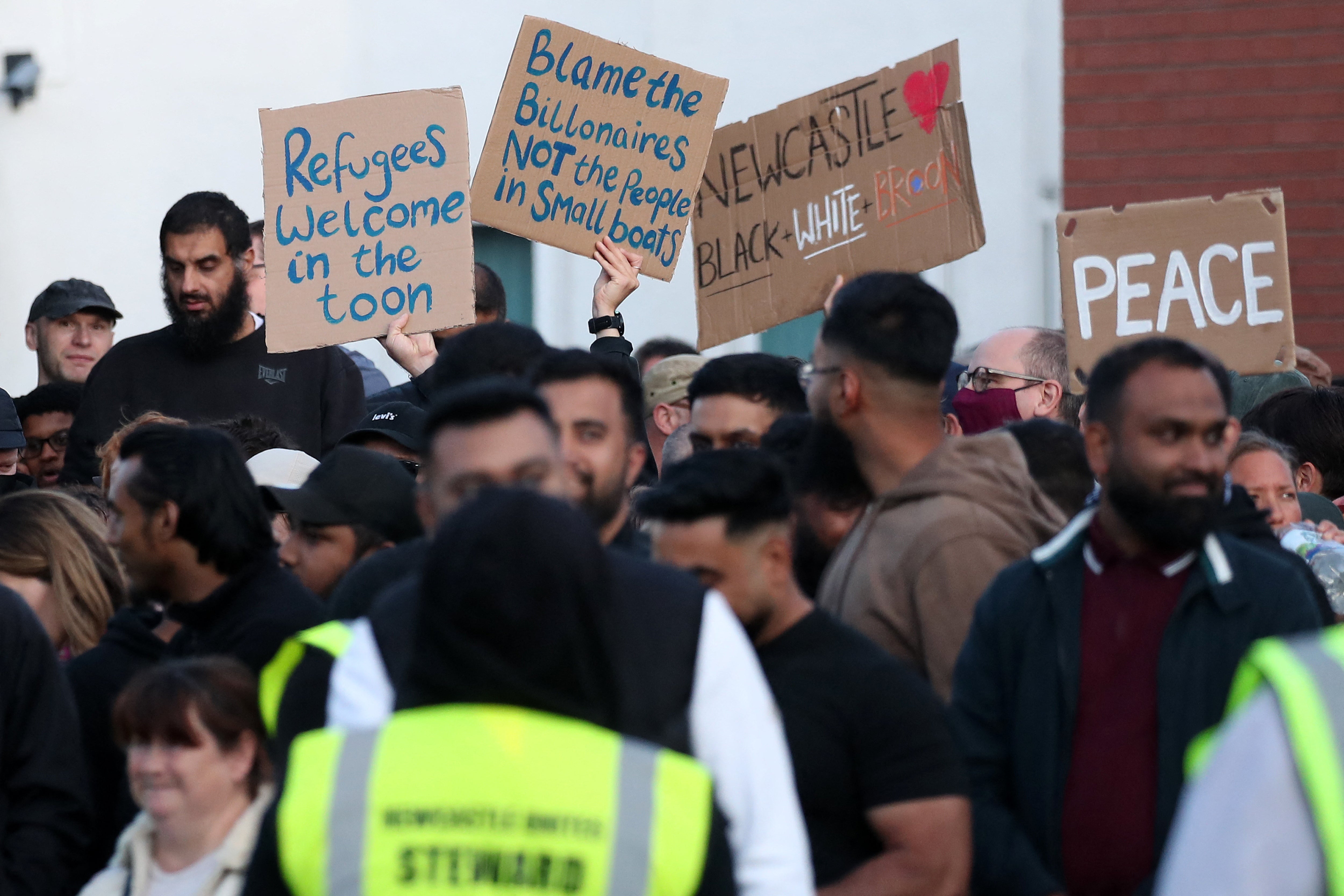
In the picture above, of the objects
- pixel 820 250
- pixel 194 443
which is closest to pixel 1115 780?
pixel 194 443

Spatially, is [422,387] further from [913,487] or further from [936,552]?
[936,552]

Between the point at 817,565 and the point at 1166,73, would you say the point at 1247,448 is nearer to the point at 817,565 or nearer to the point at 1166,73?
A: the point at 817,565

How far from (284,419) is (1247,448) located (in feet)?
9.74

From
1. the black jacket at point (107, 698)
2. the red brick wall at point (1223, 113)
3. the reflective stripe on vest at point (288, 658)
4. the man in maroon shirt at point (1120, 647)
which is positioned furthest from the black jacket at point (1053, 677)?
the red brick wall at point (1223, 113)

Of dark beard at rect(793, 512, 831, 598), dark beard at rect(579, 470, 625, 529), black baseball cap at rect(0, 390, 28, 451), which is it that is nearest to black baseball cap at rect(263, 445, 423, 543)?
dark beard at rect(579, 470, 625, 529)

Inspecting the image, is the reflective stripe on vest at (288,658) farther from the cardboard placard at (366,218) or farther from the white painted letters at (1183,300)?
the white painted letters at (1183,300)

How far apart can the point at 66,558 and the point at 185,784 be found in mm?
1237

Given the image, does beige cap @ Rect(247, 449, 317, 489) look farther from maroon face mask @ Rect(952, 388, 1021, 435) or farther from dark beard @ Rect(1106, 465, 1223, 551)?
dark beard @ Rect(1106, 465, 1223, 551)

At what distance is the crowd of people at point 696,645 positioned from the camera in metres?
1.86

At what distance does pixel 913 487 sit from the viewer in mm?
3395

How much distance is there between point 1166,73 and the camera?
977cm

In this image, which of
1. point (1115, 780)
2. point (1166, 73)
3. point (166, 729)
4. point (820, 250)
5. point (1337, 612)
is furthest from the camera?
point (1166, 73)

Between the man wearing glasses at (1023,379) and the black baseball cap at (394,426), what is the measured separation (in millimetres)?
1769

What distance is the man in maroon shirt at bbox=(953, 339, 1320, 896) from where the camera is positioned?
112 inches
